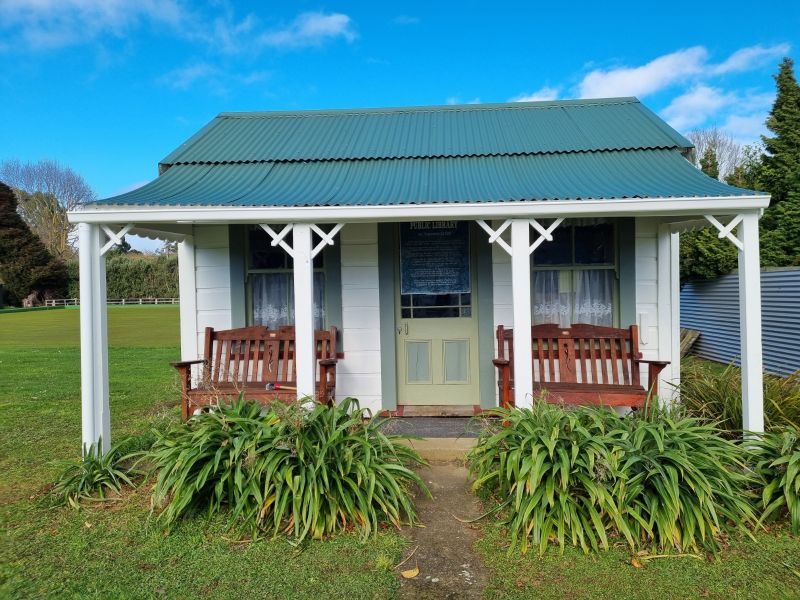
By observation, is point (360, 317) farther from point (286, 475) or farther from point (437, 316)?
point (286, 475)

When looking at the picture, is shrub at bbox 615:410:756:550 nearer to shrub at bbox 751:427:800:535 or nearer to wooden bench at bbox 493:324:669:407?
shrub at bbox 751:427:800:535

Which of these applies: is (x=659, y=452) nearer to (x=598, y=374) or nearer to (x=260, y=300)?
(x=598, y=374)

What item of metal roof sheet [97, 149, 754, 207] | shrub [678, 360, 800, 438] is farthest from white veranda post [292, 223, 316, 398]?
shrub [678, 360, 800, 438]

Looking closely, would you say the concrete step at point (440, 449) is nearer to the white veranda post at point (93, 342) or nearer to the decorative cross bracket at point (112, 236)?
the white veranda post at point (93, 342)

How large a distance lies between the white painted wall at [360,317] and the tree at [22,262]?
4476cm

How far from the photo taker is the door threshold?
5.91 m

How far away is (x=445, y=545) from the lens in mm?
3438

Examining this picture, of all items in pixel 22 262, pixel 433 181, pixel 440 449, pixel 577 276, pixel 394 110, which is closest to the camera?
pixel 440 449

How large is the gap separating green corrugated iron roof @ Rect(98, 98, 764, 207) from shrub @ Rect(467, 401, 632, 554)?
6.92ft

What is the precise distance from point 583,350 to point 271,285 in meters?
3.76

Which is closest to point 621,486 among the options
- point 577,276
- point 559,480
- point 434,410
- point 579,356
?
point 559,480

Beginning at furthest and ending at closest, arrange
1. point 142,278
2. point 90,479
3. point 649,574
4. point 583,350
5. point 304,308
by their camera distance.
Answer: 1. point 142,278
2. point 583,350
3. point 304,308
4. point 90,479
5. point 649,574

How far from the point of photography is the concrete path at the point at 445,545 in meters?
2.97

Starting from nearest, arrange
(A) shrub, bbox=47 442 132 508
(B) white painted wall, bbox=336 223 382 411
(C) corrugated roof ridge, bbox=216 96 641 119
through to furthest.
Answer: (A) shrub, bbox=47 442 132 508 < (B) white painted wall, bbox=336 223 382 411 < (C) corrugated roof ridge, bbox=216 96 641 119
